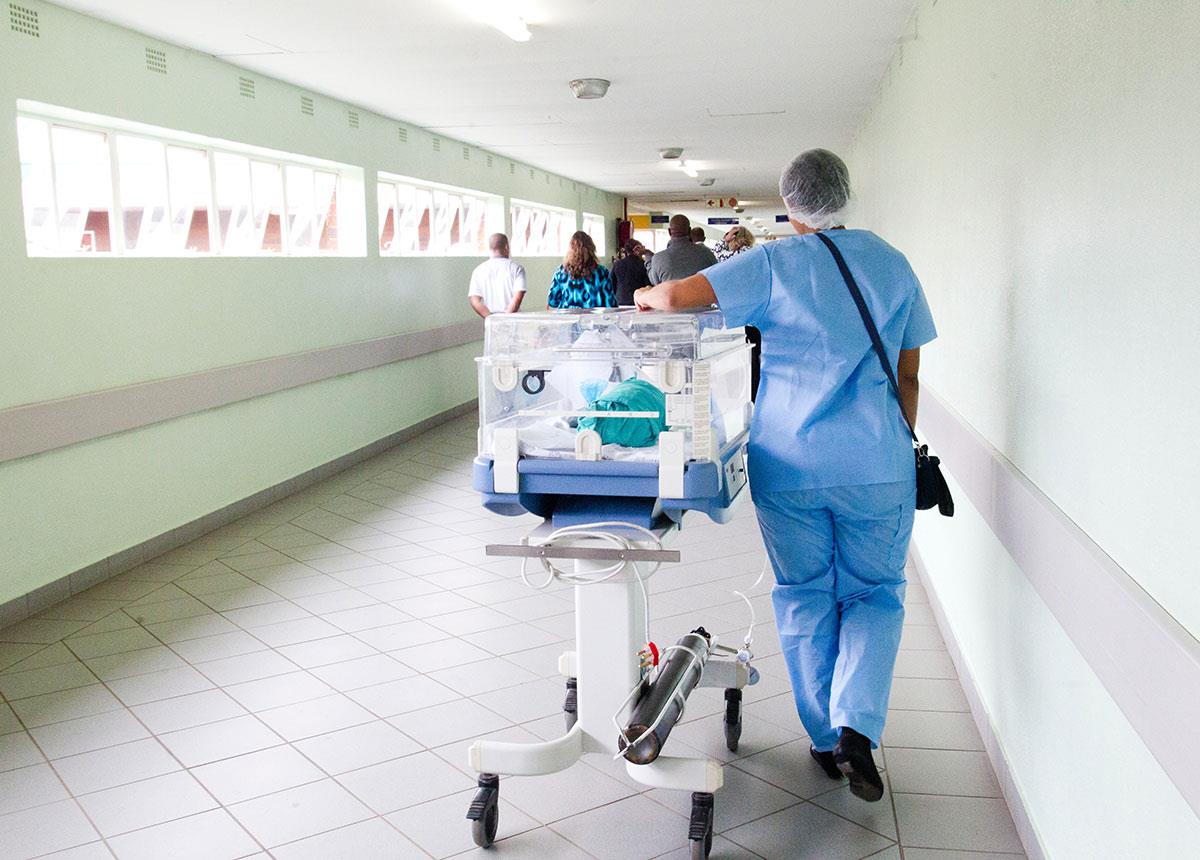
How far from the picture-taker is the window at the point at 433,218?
9.34 metres

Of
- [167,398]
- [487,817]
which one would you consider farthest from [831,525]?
[167,398]

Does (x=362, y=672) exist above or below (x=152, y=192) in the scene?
below

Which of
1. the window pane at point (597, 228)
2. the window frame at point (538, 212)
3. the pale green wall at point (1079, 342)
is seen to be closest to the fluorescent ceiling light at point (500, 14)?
the pale green wall at point (1079, 342)

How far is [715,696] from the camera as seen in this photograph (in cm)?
365

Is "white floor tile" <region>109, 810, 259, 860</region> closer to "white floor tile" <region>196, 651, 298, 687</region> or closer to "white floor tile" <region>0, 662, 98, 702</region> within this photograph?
"white floor tile" <region>196, 651, 298, 687</region>

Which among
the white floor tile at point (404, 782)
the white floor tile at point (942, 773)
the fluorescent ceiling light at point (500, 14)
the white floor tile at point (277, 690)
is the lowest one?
the white floor tile at point (277, 690)

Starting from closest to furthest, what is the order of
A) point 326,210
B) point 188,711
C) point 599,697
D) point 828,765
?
point 599,697 → point 828,765 → point 188,711 → point 326,210

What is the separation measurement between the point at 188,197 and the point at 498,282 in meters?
3.49

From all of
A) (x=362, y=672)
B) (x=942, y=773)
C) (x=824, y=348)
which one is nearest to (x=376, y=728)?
(x=362, y=672)

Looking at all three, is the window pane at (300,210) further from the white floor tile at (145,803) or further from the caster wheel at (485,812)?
the caster wheel at (485,812)

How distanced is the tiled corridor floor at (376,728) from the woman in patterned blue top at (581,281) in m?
2.45

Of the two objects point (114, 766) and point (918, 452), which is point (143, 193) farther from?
point (918, 452)

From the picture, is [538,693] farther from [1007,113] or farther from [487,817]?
[1007,113]

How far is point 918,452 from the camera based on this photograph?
294 cm
